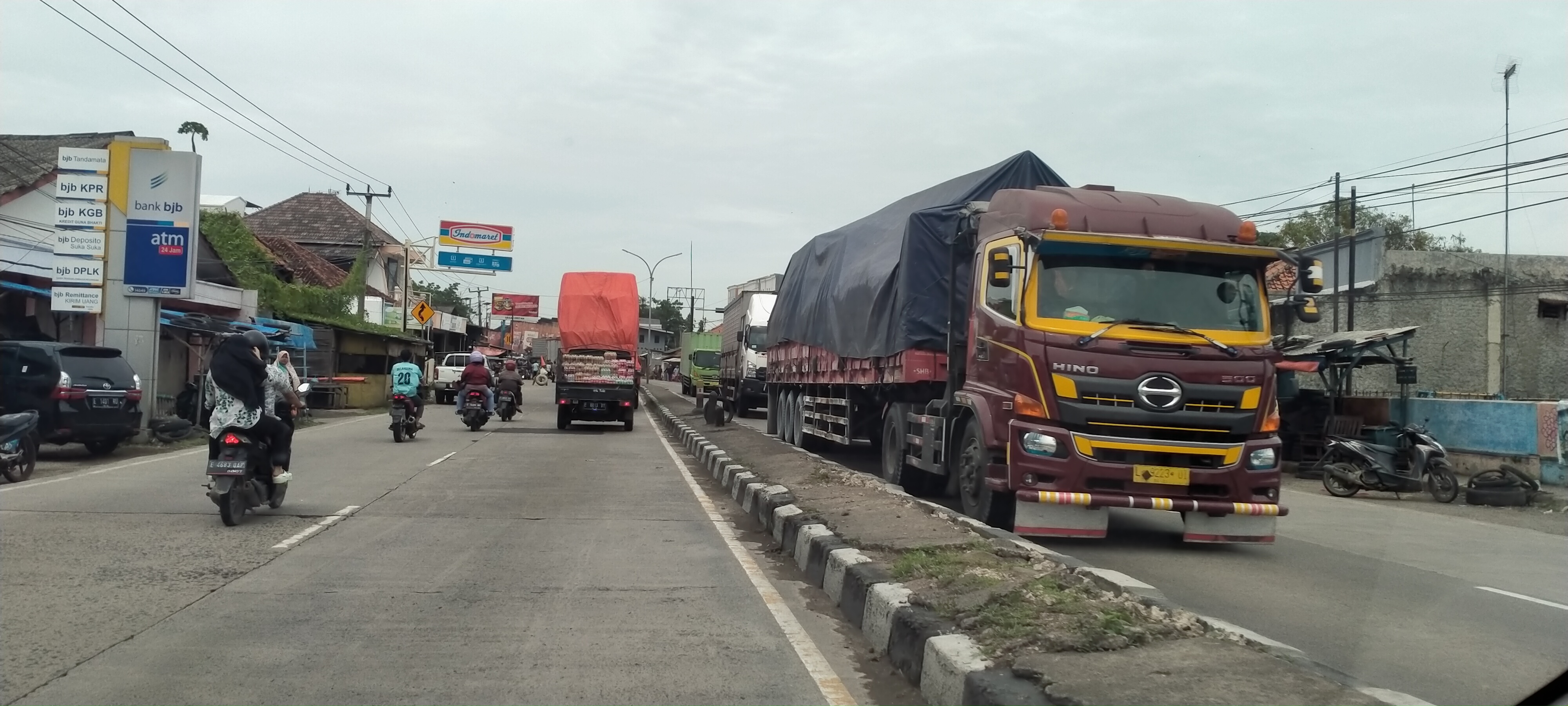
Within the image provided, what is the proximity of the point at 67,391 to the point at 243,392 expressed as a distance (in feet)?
23.1

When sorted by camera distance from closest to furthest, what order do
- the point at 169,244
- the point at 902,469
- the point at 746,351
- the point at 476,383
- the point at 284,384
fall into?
the point at 284,384 < the point at 902,469 < the point at 169,244 < the point at 476,383 < the point at 746,351

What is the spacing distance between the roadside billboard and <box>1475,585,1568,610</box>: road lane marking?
81.5 meters

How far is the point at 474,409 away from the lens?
2333cm

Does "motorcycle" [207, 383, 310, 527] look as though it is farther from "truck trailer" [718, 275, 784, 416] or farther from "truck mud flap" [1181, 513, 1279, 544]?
"truck trailer" [718, 275, 784, 416]

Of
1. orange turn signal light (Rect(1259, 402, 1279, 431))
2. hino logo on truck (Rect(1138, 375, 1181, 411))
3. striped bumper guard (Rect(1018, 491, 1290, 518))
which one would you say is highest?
hino logo on truck (Rect(1138, 375, 1181, 411))

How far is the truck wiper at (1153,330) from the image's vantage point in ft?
28.1

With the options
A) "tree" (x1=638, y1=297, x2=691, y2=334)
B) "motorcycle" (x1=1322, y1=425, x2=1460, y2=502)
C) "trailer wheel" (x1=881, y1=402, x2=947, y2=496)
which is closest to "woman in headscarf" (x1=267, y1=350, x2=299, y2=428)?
"trailer wheel" (x1=881, y1=402, x2=947, y2=496)

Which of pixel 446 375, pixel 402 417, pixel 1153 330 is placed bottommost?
pixel 402 417

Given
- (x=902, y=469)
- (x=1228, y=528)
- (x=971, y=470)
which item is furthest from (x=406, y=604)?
(x=902, y=469)

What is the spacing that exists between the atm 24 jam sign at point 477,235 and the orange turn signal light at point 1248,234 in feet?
132

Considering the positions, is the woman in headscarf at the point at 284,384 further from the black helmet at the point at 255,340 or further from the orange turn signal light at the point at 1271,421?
the orange turn signal light at the point at 1271,421

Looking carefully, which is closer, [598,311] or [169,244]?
[169,244]

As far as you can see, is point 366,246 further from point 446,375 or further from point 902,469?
point 902,469

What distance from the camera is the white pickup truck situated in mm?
39625
